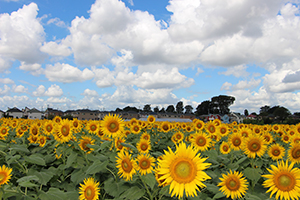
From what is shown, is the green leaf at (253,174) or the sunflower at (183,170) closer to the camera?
the sunflower at (183,170)

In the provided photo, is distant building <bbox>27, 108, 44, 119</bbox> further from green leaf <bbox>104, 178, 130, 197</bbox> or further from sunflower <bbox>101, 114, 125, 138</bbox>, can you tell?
green leaf <bbox>104, 178, 130, 197</bbox>

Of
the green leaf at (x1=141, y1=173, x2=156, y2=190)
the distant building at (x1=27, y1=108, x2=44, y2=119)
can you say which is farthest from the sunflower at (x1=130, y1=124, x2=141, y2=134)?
the distant building at (x1=27, y1=108, x2=44, y2=119)

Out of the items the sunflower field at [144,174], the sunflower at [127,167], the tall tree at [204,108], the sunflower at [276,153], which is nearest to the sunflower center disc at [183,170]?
the sunflower field at [144,174]

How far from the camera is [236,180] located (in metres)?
3.08

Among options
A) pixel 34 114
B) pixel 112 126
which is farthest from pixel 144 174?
pixel 34 114

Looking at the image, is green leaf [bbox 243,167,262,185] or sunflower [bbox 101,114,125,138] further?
sunflower [bbox 101,114,125,138]

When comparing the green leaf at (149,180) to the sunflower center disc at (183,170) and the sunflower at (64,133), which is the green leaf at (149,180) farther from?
the sunflower at (64,133)

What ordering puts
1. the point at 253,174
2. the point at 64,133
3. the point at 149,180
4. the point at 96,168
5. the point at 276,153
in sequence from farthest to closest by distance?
the point at 276,153, the point at 64,133, the point at 253,174, the point at 96,168, the point at 149,180

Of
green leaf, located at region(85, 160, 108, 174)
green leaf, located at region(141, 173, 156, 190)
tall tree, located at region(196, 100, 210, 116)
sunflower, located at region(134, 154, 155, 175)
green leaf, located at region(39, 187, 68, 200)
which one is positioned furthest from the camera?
tall tree, located at region(196, 100, 210, 116)

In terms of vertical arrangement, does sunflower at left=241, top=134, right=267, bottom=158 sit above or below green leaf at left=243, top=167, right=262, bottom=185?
above

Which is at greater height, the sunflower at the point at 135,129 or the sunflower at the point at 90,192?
the sunflower at the point at 135,129

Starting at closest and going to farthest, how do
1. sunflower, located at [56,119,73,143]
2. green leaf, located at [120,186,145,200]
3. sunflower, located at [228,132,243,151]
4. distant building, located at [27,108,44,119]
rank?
green leaf, located at [120,186,145,200] < sunflower, located at [56,119,73,143] < sunflower, located at [228,132,243,151] < distant building, located at [27,108,44,119]

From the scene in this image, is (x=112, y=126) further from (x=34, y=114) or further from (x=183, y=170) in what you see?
(x=34, y=114)

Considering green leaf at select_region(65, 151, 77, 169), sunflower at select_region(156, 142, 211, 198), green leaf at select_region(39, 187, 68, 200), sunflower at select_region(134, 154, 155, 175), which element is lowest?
green leaf at select_region(39, 187, 68, 200)
